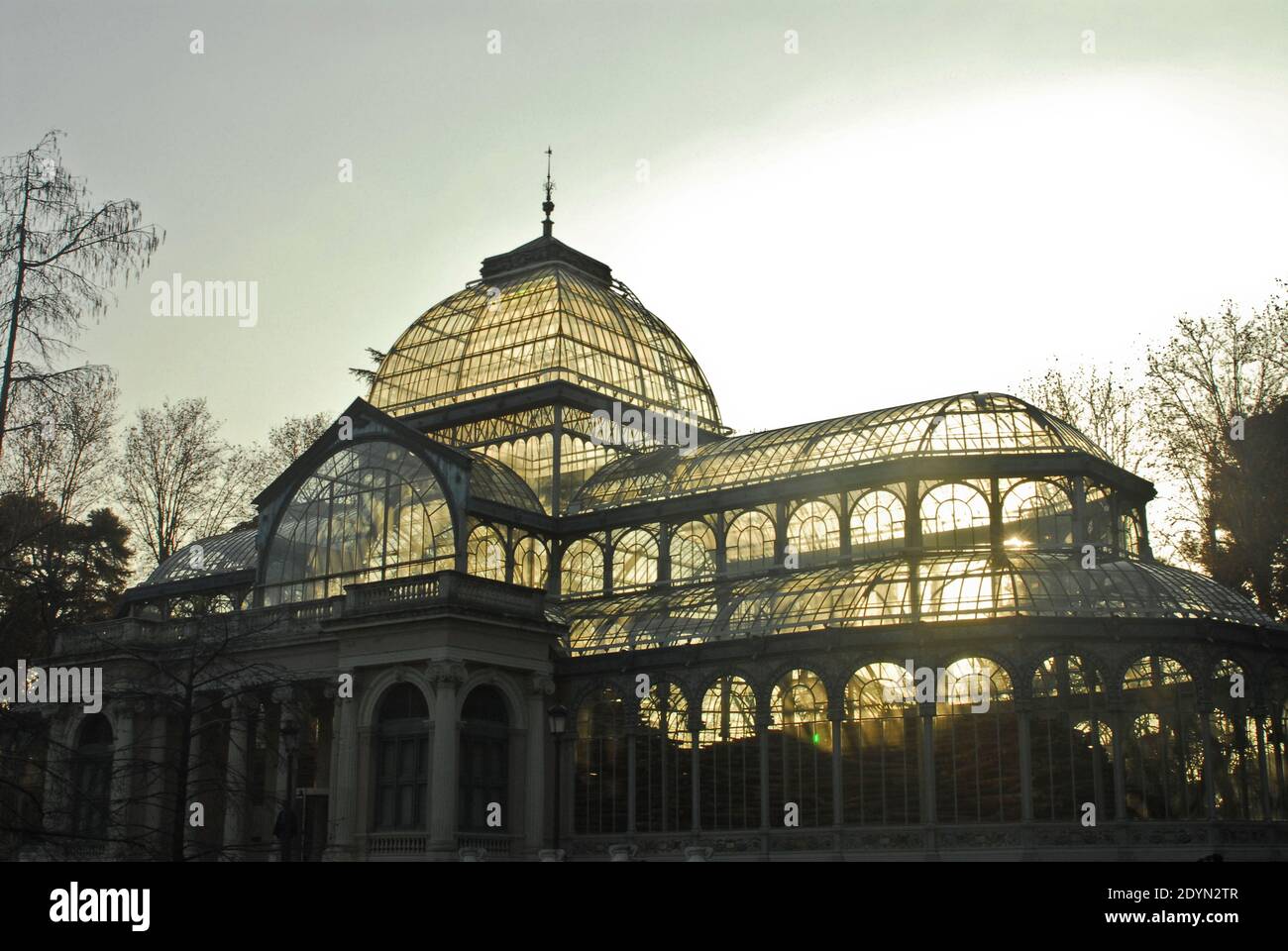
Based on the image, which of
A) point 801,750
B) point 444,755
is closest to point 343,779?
point 444,755

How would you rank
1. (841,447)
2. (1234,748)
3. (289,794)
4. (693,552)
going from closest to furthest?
(289,794), (1234,748), (841,447), (693,552)

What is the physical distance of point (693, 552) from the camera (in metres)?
50.3

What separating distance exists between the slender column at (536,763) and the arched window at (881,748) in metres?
10.1

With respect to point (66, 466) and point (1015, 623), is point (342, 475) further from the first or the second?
point (1015, 623)

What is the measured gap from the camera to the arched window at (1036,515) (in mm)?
44812

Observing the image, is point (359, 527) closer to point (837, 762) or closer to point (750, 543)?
point (750, 543)

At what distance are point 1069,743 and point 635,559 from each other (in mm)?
18499

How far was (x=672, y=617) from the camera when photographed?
46156 mm
